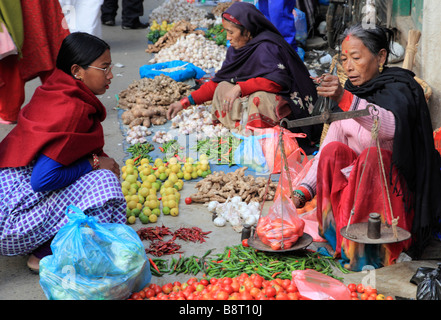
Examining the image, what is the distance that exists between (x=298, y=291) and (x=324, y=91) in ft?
3.46

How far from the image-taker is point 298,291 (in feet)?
9.70

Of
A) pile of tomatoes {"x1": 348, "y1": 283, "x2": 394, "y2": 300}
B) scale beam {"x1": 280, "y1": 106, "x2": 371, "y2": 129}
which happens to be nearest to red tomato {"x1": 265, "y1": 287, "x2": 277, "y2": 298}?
pile of tomatoes {"x1": 348, "y1": 283, "x2": 394, "y2": 300}

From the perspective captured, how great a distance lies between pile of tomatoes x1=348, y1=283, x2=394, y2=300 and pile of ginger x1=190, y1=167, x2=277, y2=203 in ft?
4.16

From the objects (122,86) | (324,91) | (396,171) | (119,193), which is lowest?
(122,86)

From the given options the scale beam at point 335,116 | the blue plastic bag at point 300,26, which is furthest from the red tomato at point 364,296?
the blue plastic bag at point 300,26

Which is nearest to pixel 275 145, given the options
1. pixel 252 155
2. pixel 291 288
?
pixel 252 155

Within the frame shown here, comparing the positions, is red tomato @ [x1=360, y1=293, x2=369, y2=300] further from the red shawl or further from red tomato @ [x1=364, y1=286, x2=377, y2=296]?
the red shawl

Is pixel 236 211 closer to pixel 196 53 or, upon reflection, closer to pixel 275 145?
pixel 275 145

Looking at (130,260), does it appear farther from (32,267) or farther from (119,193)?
(32,267)

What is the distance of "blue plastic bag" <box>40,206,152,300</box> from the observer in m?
2.75

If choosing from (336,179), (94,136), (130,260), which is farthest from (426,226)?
(94,136)

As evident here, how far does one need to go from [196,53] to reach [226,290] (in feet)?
17.7

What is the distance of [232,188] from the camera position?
14.1 feet

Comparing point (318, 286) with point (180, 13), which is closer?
point (318, 286)
